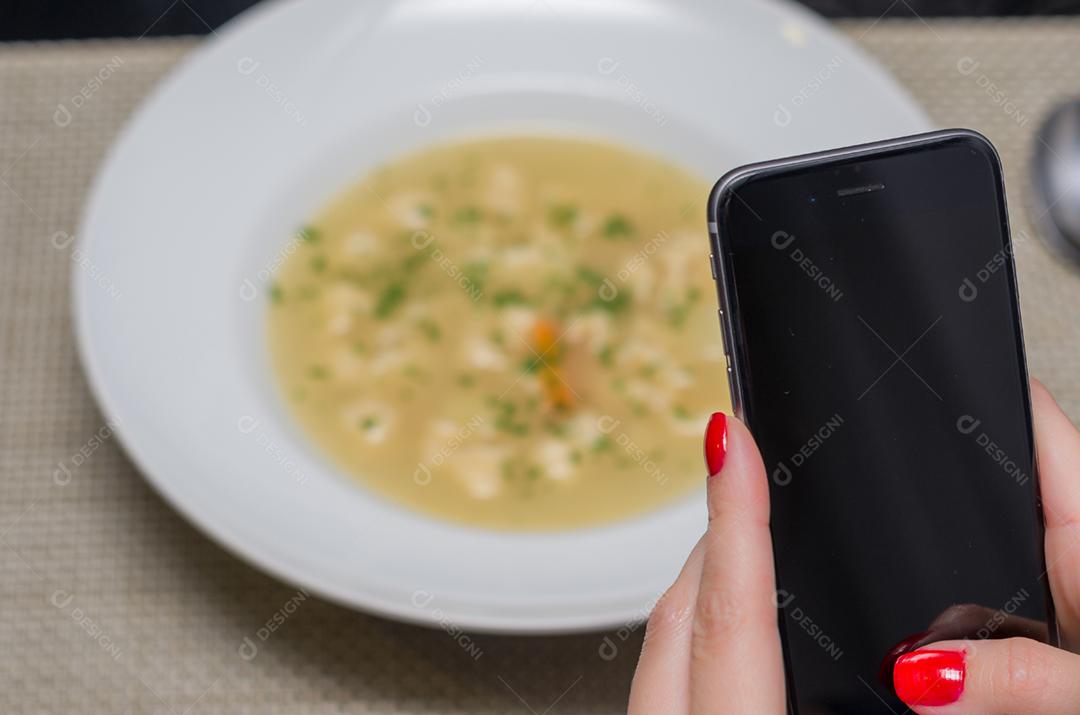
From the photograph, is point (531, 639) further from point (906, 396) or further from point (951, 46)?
point (951, 46)

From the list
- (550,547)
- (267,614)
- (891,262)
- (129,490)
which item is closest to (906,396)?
(891,262)

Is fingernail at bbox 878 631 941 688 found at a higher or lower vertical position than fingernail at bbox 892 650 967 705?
lower

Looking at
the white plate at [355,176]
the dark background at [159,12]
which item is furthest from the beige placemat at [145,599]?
the dark background at [159,12]

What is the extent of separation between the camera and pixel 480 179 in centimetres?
148

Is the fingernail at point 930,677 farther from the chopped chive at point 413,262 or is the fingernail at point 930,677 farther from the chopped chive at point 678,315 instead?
the chopped chive at point 413,262

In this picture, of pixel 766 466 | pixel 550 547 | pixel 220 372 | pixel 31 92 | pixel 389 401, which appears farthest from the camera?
pixel 31 92

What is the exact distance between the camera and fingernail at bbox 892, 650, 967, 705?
2.06 feet

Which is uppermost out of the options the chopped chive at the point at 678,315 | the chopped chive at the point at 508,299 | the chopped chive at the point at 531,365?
the chopped chive at the point at 678,315

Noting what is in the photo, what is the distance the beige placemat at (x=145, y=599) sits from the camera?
102cm

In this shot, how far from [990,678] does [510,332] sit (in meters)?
0.80

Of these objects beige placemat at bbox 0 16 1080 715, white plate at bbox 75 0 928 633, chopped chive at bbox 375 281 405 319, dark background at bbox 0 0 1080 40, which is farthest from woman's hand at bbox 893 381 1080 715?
dark background at bbox 0 0 1080 40

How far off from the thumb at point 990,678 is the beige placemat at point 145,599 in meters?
0.43

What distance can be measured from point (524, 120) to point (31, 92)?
Answer: 65cm

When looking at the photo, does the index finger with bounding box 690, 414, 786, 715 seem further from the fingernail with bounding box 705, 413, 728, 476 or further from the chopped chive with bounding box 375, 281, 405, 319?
the chopped chive with bounding box 375, 281, 405, 319
